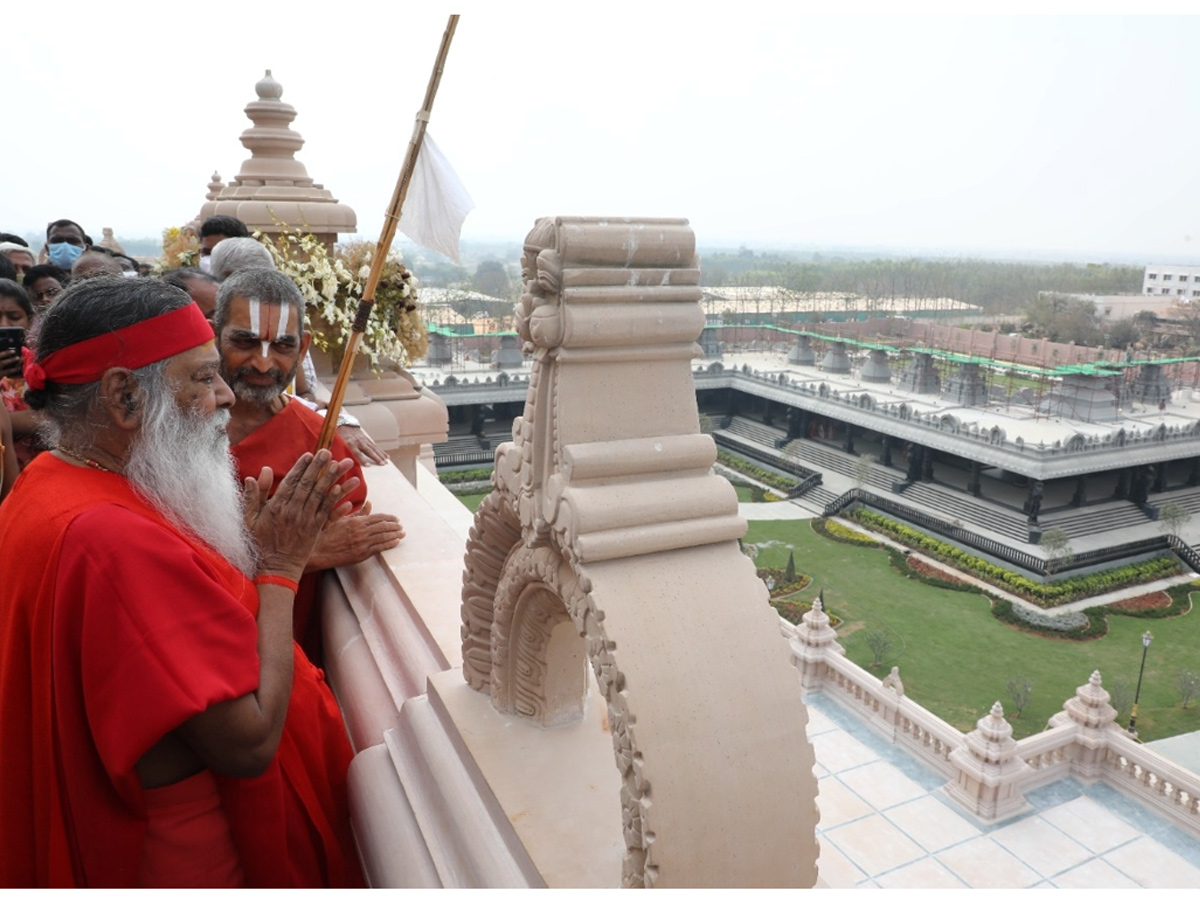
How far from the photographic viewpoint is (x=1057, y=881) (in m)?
6.42

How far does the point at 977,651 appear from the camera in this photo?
1172 centimetres

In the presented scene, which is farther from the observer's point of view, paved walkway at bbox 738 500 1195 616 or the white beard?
paved walkway at bbox 738 500 1195 616

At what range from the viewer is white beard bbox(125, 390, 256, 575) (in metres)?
1.17

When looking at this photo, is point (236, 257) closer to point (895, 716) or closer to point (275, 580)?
point (275, 580)

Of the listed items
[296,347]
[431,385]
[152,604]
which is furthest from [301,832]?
[431,385]

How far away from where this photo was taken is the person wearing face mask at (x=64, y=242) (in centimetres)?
454

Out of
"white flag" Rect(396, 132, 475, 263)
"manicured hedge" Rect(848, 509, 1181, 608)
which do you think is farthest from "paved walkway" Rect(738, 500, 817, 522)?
"white flag" Rect(396, 132, 475, 263)

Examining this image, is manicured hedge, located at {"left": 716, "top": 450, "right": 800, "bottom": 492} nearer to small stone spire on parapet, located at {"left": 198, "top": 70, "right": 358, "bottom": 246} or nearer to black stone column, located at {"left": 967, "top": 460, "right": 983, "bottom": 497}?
black stone column, located at {"left": 967, "top": 460, "right": 983, "bottom": 497}

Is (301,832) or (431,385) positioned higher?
(301,832)

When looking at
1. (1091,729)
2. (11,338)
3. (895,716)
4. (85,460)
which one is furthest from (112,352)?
(1091,729)

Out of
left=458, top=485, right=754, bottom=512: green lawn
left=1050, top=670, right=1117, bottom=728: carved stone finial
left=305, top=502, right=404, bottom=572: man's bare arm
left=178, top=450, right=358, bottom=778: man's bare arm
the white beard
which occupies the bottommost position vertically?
left=458, top=485, right=754, bottom=512: green lawn

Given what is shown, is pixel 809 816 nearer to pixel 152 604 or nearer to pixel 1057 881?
pixel 152 604

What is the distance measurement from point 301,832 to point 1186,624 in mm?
14774

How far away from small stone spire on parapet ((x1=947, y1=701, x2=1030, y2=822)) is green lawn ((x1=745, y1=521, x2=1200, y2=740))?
261 centimetres
